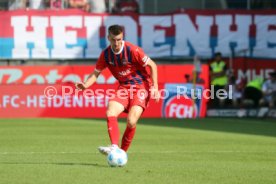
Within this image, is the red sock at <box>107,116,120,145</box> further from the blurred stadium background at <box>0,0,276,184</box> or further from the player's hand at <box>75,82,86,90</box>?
the blurred stadium background at <box>0,0,276,184</box>

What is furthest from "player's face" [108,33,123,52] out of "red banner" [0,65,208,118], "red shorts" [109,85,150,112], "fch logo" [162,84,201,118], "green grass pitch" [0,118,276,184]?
"fch logo" [162,84,201,118]

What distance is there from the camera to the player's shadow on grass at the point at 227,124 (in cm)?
2270

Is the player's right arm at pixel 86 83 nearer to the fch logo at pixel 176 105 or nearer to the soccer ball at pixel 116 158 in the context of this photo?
the soccer ball at pixel 116 158

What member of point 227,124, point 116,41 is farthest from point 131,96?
point 227,124

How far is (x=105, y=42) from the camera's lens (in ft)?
104

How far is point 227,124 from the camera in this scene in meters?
25.6

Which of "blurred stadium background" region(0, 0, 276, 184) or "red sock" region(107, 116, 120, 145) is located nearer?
"red sock" region(107, 116, 120, 145)

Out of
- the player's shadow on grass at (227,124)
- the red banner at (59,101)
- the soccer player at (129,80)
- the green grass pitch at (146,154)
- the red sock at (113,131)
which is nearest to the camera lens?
the green grass pitch at (146,154)

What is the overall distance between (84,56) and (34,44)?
6.08 feet

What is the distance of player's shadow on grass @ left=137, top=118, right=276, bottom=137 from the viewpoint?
22703 mm

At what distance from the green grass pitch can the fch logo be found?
3586 millimetres

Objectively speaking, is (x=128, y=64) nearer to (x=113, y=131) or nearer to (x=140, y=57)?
(x=140, y=57)

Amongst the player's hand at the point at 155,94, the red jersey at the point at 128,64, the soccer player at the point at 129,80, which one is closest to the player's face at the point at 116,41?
the soccer player at the point at 129,80

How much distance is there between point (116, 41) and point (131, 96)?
3.02 ft
